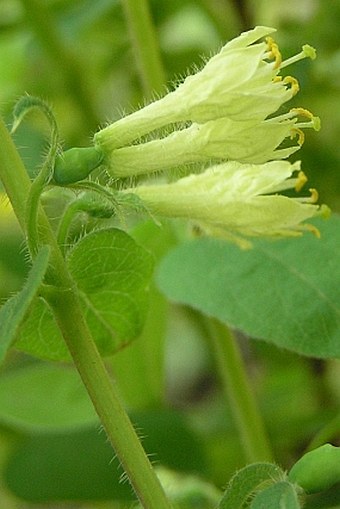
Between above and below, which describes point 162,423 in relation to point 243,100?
below

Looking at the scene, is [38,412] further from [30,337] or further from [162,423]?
[30,337]

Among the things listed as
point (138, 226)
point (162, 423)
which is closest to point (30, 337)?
point (138, 226)

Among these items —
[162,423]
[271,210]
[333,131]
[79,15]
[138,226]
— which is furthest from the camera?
[333,131]

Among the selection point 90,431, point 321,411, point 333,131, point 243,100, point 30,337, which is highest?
point 243,100

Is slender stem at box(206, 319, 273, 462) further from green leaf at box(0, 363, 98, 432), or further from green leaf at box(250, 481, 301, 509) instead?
green leaf at box(250, 481, 301, 509)

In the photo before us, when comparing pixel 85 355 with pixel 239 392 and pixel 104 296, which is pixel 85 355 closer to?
pixel 104 296

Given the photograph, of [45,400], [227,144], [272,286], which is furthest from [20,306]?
[45,400]
